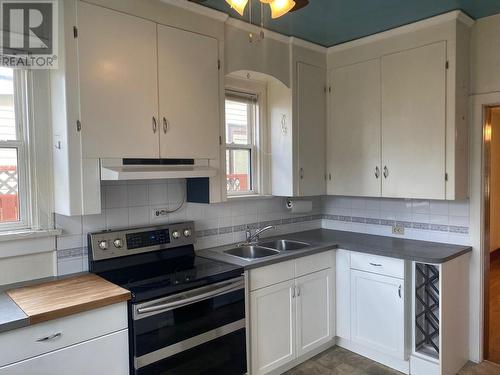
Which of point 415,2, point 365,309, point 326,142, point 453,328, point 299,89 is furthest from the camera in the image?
point 326,142

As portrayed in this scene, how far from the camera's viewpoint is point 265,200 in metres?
3.32

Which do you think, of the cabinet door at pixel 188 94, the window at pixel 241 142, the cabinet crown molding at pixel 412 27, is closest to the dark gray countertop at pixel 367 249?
the window at pixel 241 142

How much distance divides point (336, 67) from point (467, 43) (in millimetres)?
985

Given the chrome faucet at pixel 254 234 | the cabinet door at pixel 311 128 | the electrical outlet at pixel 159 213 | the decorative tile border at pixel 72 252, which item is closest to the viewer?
the decorative tile border at pixel 72 252

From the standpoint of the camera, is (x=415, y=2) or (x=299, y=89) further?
(x=299, y=89)

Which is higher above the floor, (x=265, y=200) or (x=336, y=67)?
(x=336, y=67)

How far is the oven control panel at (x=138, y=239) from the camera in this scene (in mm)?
2244

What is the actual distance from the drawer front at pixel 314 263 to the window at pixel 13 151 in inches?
68.6

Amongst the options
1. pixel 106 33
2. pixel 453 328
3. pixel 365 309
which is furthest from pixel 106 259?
pixel 453 328

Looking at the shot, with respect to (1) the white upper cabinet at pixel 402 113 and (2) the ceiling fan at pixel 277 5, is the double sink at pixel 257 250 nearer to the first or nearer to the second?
(1) the white upper cabinet at pixel 402 113

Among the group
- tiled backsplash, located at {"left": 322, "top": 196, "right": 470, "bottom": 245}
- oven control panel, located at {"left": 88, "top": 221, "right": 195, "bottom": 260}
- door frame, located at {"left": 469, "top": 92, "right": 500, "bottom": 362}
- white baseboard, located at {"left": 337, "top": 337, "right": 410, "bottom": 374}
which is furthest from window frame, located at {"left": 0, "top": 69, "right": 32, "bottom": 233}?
door frame, located at {"left": 469, "top": 92, "right": 500, "bottom": 362}

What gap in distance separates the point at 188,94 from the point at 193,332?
1.40 meters

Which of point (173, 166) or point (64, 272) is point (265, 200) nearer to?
point (173, 166)

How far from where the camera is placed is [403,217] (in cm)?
320
